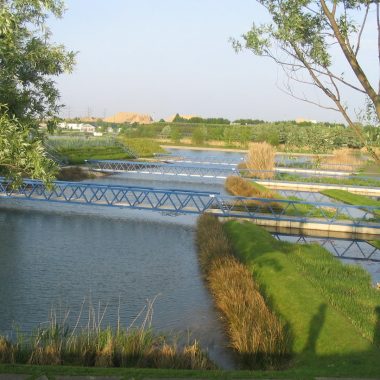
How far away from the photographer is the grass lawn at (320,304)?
8611 millimetres

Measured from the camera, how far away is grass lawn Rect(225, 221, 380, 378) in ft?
28.3

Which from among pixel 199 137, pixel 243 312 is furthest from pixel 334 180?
pixel 199 137

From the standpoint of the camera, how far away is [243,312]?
11133 millimetres

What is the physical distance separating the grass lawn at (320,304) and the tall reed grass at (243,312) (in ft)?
1.06

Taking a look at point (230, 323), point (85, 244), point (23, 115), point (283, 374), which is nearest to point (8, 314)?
point (230, 323)

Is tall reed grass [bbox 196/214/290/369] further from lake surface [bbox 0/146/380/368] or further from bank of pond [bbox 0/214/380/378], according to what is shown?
lake surface [bbox 0/146/380/368]

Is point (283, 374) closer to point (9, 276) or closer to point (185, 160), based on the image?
point (9, 276)

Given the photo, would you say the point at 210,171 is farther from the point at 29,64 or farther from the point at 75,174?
the point at 29,64

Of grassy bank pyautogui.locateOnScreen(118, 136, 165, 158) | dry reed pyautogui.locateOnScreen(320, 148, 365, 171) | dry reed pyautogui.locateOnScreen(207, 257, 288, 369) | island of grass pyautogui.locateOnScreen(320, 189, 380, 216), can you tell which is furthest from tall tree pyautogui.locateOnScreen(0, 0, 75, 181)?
grassy bank pyautogui.locateOnScreen(118, 136, 165, 158)

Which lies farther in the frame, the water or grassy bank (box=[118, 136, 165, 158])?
grassy bank (box=[118, 136, 165, 158])

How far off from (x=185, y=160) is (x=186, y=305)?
157 ft

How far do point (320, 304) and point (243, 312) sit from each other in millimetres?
1580

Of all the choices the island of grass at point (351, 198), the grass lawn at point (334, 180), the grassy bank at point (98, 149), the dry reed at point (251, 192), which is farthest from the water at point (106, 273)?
the grassy bank at point (98, 149)

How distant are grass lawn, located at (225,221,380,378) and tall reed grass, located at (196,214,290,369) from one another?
1.06 feet
